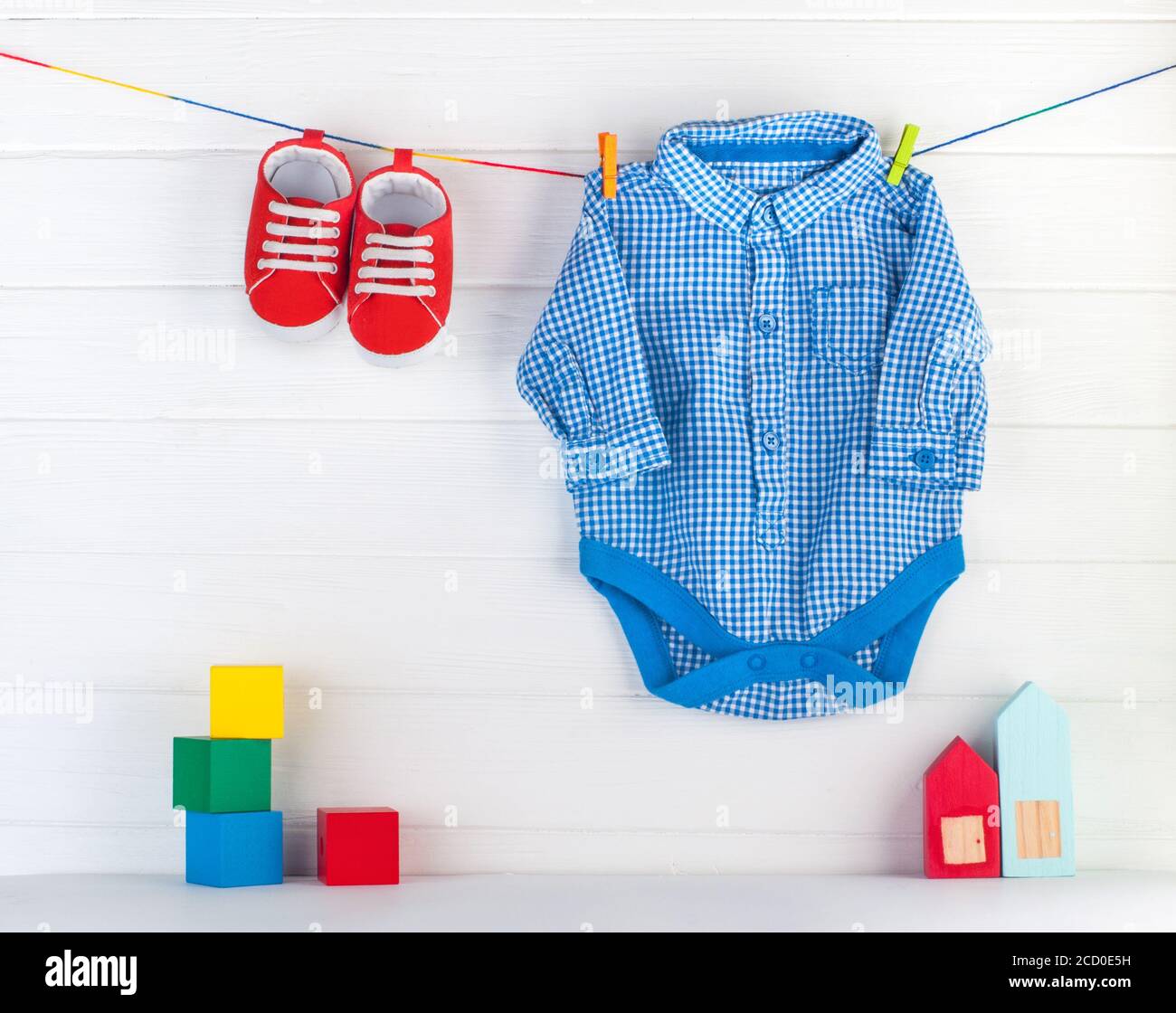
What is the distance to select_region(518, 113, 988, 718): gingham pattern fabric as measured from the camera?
1555 mm

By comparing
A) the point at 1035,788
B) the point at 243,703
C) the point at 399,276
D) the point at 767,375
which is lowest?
the point at 1035,788

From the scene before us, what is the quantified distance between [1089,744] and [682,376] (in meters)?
0.78

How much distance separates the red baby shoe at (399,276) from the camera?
1.56 metres

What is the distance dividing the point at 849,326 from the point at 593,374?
1.19ft

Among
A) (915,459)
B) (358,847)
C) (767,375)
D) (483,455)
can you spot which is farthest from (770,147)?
(358,847)

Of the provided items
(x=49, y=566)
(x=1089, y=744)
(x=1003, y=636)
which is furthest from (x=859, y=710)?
(x=49, y=566)

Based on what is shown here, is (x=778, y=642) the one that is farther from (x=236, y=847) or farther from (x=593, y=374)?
(x=236, y=847)

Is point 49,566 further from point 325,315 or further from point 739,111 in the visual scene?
point 739,111

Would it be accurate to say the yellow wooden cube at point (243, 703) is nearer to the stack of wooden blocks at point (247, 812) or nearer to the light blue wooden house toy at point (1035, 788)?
the stack of wooden blocks at point (247, 812)

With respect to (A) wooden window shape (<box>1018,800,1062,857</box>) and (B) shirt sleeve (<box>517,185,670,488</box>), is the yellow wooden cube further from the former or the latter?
A: (A) wooden window shape (<box>1018,800,1062,857</box>)

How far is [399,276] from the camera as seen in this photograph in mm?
1559

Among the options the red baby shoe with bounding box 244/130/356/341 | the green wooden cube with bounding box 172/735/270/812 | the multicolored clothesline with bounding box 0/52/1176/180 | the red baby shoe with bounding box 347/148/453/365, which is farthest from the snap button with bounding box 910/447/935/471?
the green wooden cube with bounding box 172/735/270/812

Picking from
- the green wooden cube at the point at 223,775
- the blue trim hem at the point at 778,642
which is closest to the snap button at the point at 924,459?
the blue trim hem at the point at 778,642

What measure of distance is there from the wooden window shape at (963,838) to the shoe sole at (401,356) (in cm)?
94
